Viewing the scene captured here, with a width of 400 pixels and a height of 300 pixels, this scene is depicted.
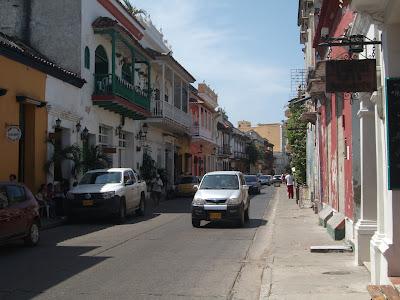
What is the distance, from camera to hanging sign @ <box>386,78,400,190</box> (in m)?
7.25

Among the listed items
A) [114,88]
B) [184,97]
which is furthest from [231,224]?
[184,97]

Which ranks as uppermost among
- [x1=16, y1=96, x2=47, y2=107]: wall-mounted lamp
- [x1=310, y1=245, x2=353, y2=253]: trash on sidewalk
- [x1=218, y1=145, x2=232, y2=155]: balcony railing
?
[x1=218, y1=145, x2=232, y2=155]: balcony railing

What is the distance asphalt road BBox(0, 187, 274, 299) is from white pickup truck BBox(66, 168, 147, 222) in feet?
4.49

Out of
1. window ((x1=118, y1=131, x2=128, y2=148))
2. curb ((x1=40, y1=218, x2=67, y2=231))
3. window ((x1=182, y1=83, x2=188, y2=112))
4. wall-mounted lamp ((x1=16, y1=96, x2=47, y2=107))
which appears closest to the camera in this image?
curb ((x1=40, y1=218, x2=67, y2=231))

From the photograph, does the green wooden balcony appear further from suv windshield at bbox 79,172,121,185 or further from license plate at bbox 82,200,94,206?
license plate at bbox 82,200,94,206

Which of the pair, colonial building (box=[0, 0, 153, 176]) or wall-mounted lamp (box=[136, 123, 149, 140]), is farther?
wall-mounted lamp (box=[136, 123, 149, 140])

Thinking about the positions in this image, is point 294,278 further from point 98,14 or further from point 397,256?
point 98,14

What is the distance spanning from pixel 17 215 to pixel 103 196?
258 inches

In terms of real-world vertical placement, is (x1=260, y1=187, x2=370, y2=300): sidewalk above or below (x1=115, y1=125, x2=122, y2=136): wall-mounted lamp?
below

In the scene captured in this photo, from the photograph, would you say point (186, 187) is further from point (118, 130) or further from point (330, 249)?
point (330, 249)

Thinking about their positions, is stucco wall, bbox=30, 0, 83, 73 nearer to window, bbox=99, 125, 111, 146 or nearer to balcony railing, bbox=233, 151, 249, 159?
window, bbox=99, 125, 111, 146

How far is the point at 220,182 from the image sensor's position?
62.6ft

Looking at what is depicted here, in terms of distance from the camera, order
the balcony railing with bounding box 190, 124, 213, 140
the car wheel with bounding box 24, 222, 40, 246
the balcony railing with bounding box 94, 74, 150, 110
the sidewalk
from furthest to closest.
Result: the balcony railing with bounding box 190, 124, 213, 140 < the balcony railing with bounding box 94, 74, 150, 110 < the car wheel with bounding box 24, 222, 40, 246 < the sidewalk

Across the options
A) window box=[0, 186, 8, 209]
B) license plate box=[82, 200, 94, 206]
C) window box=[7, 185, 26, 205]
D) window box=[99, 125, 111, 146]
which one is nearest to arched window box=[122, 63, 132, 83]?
window box=[99, 125, 111, 146]
